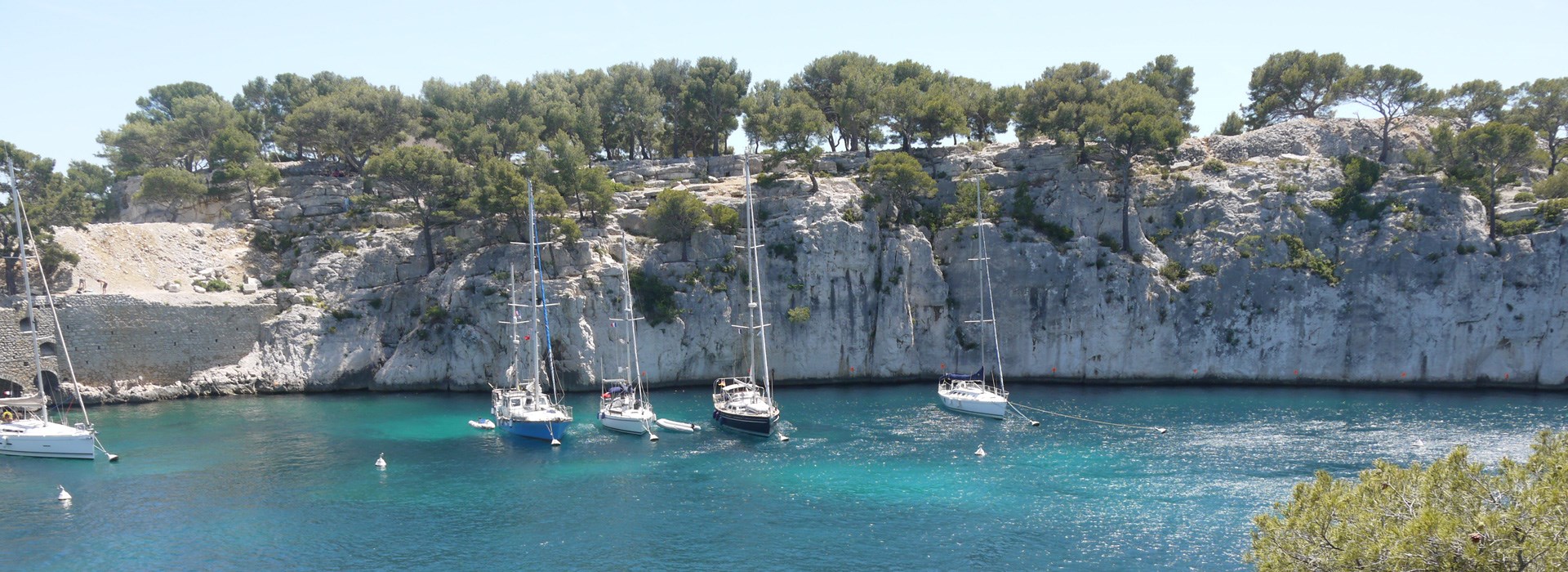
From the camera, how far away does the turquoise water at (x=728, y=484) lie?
40.2 meters

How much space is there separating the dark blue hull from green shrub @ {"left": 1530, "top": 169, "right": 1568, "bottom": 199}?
2622 inches

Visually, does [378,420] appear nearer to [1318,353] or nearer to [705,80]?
[705,80]

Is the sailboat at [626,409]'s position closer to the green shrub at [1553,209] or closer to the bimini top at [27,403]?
the bimini top at [27,403]

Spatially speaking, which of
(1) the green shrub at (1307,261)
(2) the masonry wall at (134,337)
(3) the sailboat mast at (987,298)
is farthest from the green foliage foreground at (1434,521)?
(2) the masonry wall at (134,337)

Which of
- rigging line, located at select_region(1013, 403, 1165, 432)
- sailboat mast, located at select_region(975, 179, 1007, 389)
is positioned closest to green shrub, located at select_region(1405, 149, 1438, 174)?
sailboat mast, located at select_region(975, 179, 1007, 389)

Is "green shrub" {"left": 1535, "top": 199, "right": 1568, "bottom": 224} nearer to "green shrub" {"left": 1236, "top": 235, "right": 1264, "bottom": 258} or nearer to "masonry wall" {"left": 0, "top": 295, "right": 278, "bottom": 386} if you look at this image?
"green shrub" {"left": 1236, "top": 235, "right": 1264, "bottom": 258}

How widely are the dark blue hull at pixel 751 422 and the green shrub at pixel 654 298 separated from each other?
1898 centimetres

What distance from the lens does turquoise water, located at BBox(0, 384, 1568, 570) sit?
132 feet

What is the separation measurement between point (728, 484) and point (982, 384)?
27676mm

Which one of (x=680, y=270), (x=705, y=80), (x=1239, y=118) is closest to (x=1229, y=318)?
(x=1239, y=118)

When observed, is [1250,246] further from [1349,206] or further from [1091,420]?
[1091,420]

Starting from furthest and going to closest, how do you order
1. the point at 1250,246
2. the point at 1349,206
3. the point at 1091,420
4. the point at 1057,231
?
1. the point at 1057,231
2. the point at 1349,206
3. the point at 1250,246
4. the point at 1091,420

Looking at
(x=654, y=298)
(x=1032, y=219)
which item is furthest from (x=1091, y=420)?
(x=654, y=298)

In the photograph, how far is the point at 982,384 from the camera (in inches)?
2817
